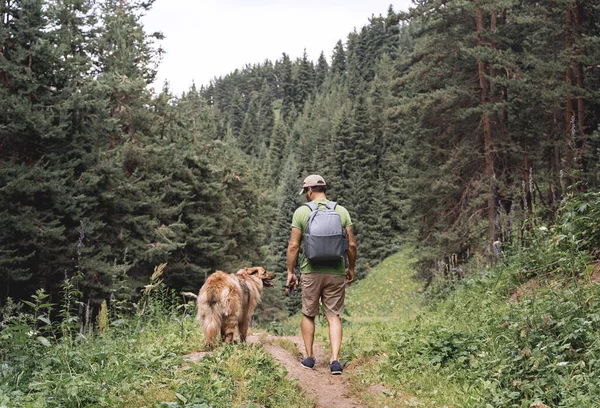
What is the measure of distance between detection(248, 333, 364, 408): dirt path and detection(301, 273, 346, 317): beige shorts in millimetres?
671

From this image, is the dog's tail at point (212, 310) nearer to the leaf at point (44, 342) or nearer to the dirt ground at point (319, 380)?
the dirt ground at point (319, 380)

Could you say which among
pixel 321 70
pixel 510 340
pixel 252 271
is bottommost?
pixel 510 340

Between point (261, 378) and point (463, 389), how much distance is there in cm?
185

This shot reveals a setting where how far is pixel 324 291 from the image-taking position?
20.2 ft

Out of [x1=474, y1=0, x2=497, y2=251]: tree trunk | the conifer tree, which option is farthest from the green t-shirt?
the conifer tree

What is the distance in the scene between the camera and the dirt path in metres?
5.09

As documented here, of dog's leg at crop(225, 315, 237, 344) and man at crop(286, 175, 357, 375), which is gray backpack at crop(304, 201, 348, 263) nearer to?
man at crop(286, 175, 357, 375)

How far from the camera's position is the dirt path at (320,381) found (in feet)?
16.7

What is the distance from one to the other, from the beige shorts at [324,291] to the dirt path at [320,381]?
671 millimetres

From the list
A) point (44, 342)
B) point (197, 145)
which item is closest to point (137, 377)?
point (44, 342)

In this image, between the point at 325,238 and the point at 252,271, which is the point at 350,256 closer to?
the point at 325,238

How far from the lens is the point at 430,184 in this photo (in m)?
18.8

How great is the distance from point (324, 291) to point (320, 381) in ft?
3.36

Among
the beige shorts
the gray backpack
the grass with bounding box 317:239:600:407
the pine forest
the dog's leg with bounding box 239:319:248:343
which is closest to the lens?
the grass with bounding box 317:239:600:407
